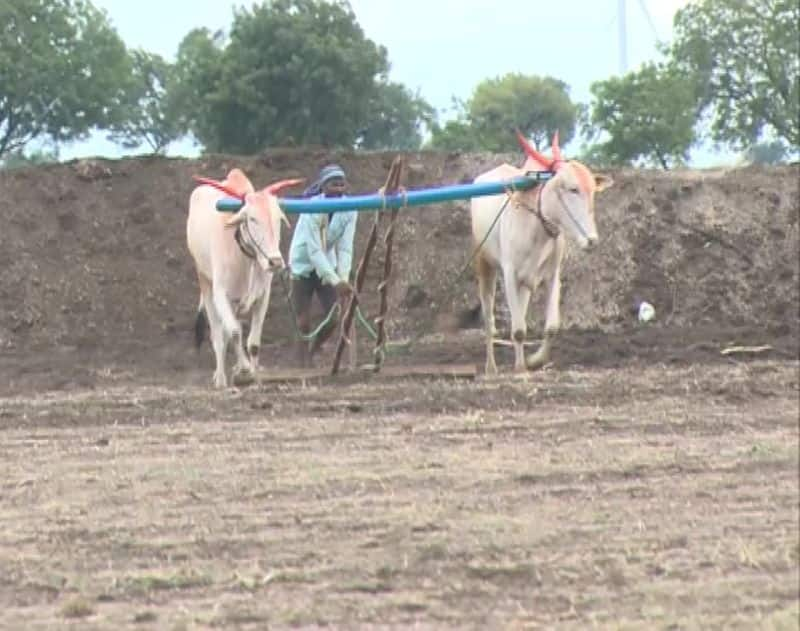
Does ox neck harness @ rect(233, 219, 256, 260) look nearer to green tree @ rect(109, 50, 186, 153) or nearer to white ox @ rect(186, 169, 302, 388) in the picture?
white ox @ rect(186, 169, 302, 388)

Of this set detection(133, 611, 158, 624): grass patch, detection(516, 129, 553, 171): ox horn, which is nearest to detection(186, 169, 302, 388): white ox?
detection(516, 129, 553, 171): ox horn

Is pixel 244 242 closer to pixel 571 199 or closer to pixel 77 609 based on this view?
pixel 571 199

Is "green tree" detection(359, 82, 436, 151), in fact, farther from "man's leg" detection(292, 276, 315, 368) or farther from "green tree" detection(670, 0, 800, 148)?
"man's leg" detection(292, 276, 315, 368)

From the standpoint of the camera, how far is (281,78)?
35.4 metres

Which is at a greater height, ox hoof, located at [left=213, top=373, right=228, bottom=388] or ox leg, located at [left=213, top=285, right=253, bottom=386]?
ox leg, located at [left=213, top=285, right=253, bottom=386]

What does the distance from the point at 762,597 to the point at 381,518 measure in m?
1.69

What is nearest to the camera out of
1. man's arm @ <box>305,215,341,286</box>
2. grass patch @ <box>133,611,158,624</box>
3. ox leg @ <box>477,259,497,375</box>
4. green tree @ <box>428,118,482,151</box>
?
grass patch @ <box>133,611,158,624</box>

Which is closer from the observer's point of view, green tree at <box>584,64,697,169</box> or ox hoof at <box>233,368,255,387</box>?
ox hoof at <box>233,368,255,387</box>

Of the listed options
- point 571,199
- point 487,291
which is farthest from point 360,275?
point 487,291

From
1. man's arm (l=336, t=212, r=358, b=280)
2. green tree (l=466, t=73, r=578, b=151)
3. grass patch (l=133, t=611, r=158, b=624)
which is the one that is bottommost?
grass patch (l=133, t=611, r=158, b=624)

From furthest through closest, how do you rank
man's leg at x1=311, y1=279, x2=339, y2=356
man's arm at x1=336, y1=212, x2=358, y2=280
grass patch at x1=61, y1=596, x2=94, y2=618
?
man's leg at x1=311, y1=279, x2=339, y2=356
man's arm at x1=336, y1=212, x2=358, y2=280
grass patch at x1=61, y1=596, x2=94, y2=618

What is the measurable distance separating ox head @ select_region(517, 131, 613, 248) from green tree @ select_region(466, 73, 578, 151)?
40593 mm

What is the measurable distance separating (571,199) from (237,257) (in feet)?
8.35

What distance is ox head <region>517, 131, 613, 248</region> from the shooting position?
36.5ft
